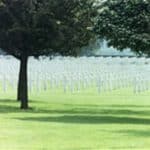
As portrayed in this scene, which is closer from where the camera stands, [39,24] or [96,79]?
[39,24]

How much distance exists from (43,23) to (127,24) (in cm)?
490

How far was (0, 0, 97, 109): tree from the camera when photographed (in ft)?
108

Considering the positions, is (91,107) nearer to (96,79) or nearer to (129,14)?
(129,14)

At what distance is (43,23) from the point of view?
32.9m

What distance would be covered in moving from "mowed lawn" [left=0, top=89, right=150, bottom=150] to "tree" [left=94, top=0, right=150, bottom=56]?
2.72m

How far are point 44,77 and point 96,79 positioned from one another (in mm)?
4880

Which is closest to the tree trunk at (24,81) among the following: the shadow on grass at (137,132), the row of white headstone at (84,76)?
the shadow on grass at (137,132)

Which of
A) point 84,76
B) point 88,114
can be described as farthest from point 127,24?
point 84,76

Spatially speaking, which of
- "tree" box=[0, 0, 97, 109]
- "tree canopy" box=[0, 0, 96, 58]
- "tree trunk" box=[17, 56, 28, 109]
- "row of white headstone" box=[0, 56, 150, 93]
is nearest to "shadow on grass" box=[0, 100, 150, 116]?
"tree trunk" box=[17, 56, 28, 109]

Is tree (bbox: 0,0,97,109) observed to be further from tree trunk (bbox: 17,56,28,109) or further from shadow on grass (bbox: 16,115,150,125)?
shadow on grass (bbox: 16,115,150,125)

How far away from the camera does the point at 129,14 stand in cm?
2934

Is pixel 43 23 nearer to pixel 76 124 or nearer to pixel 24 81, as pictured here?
pixel 24 81

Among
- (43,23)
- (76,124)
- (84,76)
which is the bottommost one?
(76,124)

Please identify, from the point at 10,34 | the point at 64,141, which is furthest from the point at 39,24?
the point at 64,141
